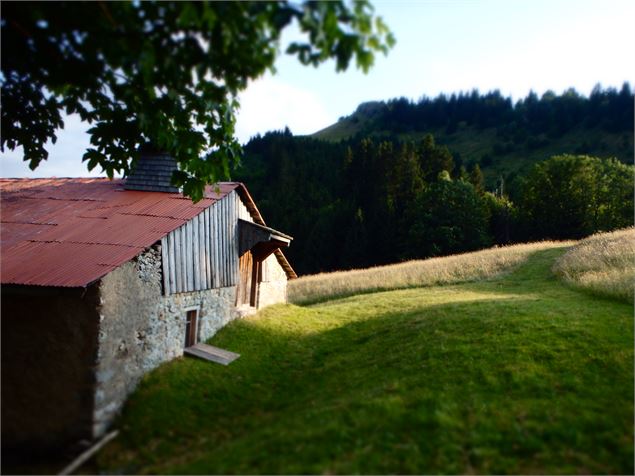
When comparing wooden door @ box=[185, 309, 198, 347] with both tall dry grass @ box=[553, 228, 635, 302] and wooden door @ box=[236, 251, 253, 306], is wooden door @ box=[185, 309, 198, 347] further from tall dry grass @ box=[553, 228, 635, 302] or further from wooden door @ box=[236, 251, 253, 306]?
tall dry grass @ box=[553, 228, 635, 302]

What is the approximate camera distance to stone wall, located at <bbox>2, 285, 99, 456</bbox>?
10711 millimetres

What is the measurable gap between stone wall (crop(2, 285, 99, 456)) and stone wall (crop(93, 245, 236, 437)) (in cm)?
28

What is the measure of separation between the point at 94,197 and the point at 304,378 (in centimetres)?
979

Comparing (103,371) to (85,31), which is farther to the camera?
(103,371)

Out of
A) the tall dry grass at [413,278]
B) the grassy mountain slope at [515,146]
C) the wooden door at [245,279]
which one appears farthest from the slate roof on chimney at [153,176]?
the grassy mountain slope at [515,146]

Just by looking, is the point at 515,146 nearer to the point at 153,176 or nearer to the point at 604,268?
the point at 604,268

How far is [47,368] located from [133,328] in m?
2.08

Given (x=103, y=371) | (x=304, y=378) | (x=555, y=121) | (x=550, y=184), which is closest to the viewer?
(x=103, y=371)

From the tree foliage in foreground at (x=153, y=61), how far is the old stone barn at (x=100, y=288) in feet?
9.71

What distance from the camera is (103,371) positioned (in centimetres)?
1098

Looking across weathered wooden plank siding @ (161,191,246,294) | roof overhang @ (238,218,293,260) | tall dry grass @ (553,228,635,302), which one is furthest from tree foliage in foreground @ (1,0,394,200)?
tall dry grass @ (553,228,635,302)

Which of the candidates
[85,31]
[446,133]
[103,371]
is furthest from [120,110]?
[446,133]

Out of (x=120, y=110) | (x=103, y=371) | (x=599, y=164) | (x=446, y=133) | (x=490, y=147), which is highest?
(x=446, y=133)

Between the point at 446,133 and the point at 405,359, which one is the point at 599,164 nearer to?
the point at 405,359
